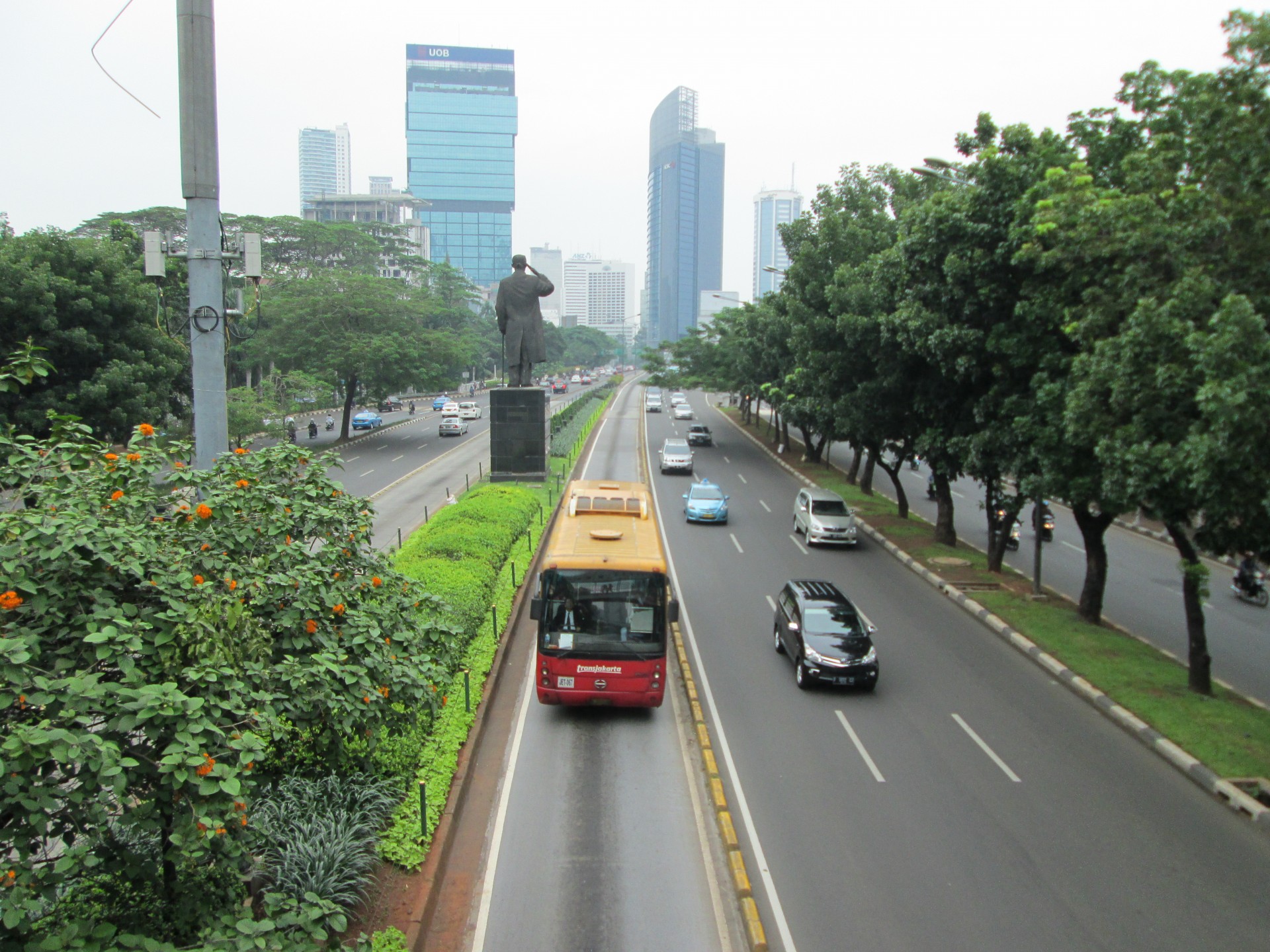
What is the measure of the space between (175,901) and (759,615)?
15509mm

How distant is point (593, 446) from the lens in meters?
52.4

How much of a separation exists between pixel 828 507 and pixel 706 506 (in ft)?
14.6

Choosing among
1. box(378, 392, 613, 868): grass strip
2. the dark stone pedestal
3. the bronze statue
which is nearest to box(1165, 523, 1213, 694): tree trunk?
box(378, 392, 613, 868): grass strip

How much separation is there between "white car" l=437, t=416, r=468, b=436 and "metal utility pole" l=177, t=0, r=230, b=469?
153 ft

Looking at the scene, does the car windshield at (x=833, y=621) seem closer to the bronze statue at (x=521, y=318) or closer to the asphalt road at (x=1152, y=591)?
the asphalt road at (x=1152, y=591)

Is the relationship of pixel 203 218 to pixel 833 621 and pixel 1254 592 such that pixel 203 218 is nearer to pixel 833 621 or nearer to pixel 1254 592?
pixel 833 621

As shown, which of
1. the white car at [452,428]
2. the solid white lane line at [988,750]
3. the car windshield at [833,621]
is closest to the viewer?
the solid white lane line at [988,750]

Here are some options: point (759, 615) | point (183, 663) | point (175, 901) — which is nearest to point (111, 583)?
point (183, 663)

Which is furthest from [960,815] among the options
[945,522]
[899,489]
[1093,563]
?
[899,489]

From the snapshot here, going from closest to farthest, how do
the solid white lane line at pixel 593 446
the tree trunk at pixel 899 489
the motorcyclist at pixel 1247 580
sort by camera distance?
1. the motorcyclist at pixel 1247 580
2. the tree trunk at pixel 899 489
3. the solid white lane line at pixel 593 446

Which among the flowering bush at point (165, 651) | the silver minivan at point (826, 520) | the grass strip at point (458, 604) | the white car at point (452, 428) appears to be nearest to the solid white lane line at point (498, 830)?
the grass strip at point (458, 604)

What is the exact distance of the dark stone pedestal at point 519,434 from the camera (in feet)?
111

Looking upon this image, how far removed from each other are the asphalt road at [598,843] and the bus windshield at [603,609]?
4.60ft

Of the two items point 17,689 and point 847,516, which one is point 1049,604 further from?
point 17,689
